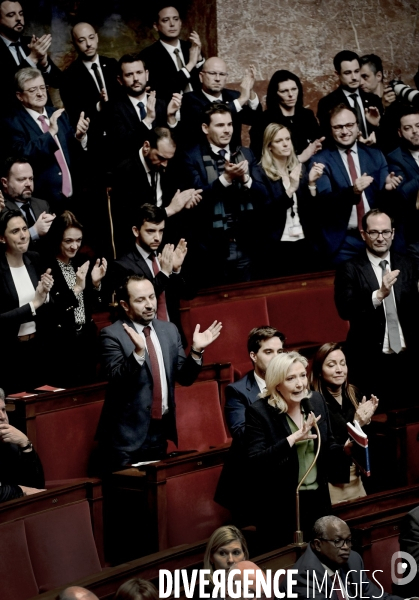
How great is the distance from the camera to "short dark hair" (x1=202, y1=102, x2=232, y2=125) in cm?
324

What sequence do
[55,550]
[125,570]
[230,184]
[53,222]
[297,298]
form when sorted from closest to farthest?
[125,570]
[55,550]
[53,222]
[230,184]
[297,298]

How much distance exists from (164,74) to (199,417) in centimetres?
134

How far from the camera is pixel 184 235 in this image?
3238 millimetres

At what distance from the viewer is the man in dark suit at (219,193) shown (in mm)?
3232

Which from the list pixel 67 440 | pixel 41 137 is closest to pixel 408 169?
pixel 41 137

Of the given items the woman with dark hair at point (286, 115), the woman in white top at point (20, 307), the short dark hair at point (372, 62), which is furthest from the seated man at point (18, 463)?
the short dark hair at point (372, 62)

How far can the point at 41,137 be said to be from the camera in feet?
10.1

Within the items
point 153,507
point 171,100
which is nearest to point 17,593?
point 153,507

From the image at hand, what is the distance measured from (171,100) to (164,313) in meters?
0.75

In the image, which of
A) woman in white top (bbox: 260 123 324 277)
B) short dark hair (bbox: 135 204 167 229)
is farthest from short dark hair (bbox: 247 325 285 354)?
woman in white top (bbox: 260 123 324 277)

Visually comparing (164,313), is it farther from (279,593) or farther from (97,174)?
(279,593)

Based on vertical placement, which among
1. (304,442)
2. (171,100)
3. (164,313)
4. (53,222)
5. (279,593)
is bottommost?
(279,593)

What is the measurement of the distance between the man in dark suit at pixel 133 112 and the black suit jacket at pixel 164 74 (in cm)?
19

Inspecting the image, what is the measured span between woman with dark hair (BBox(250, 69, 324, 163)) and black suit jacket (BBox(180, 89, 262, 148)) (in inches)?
1.7
